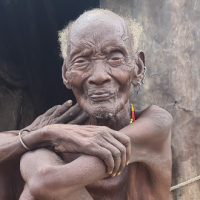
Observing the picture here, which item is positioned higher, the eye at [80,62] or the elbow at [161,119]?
the eye at [80,62]

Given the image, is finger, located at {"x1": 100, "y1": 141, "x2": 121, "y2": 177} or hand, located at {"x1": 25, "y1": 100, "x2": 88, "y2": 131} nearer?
finger, located at {"x1": 100, "y1": 141, "x2": 121, "y2": 177}

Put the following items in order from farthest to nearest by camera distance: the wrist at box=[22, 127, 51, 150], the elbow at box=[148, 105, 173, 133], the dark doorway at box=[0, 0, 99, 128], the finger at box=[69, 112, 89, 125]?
the dark doorway at box=[0, 0, 99, 128], the finger at box=[69, 112, 89, 125], the elbow at box=[148, 105, 173, 133], the wrist at box=[22, 127, 51, 150]

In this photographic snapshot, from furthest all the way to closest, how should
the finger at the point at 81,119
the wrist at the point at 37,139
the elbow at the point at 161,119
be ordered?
1. the finger at the point at 81,119
2. the elbow at the point at 161,119
3. the wrist at the point at 37,139

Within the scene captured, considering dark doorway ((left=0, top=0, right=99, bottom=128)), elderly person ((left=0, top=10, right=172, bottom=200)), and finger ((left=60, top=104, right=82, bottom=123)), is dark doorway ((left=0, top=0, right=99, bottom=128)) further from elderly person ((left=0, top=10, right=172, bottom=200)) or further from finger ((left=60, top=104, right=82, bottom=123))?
elderly person ((left=0, top=10, right=172, bottom=200))

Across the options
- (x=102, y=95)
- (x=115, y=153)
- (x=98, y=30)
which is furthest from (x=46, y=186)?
(x=98, y=30)

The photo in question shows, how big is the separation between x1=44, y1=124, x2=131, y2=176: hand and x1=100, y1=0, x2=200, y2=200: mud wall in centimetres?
81

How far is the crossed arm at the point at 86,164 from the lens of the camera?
1178mm

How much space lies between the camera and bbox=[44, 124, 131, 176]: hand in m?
1.20

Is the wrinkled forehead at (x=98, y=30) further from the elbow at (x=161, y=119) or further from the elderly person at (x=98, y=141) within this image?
the elbow at (x=161, y=119)

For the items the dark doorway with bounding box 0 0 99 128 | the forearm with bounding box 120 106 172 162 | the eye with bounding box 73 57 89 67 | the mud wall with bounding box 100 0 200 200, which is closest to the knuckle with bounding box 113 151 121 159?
the forearm with bounding box 120 106 172 162

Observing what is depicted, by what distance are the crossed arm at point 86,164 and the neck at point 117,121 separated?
79 millimetres

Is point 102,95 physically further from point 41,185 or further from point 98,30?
point 41,185

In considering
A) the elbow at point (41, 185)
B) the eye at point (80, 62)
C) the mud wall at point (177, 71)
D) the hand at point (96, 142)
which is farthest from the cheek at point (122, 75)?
the mud wall at point (177, 71)

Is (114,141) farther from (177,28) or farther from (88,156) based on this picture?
(177,28)
